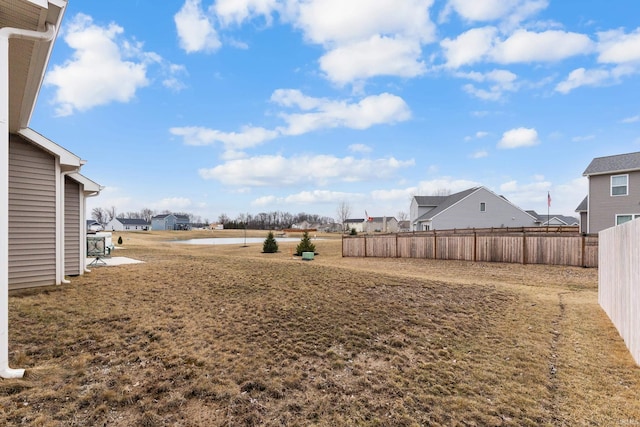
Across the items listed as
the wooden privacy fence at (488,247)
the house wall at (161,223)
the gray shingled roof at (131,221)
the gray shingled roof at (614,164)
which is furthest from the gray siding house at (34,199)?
the gray shingled roof at (131,221)

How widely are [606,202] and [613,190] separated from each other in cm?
71

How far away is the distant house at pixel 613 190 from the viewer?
16453mm

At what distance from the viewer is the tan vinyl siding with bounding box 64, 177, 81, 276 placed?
8.20 meters

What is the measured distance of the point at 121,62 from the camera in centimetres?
1078

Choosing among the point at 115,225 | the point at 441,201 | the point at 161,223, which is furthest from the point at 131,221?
the point at 441,201

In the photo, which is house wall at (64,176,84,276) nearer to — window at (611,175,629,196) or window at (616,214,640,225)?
window at (616,214,640,225)

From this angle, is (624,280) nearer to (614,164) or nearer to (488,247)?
(488,247)

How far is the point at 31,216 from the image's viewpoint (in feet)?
22.1

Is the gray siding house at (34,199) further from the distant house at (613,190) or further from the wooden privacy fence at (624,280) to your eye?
the distant house at (613,190)

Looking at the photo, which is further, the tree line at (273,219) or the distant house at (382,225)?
the tree line at (273,219)

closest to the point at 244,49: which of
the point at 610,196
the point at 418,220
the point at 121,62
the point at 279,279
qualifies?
the point at 121,62

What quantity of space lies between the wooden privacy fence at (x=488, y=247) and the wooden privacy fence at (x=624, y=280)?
8.40 metres

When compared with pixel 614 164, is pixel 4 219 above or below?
below

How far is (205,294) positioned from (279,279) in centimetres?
215
